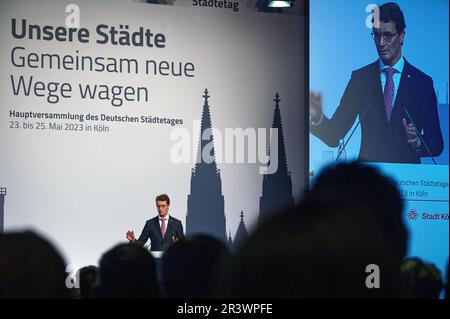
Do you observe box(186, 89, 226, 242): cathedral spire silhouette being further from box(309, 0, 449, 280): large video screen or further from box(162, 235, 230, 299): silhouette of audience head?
box(162, 235, 230, 299): silhouette of audience head

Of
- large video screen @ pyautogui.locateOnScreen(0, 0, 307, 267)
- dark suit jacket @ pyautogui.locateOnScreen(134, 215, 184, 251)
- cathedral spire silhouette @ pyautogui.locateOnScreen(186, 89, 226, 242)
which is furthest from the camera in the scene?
cathedral spire silhouette @ pyautogui.locateOnScreen(186, 89, 226, 242)

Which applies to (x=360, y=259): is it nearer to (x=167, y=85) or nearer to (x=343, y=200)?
(x=343, y=200)

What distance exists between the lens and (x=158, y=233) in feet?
19.1

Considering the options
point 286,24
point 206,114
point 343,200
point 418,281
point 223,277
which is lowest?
point 418,281

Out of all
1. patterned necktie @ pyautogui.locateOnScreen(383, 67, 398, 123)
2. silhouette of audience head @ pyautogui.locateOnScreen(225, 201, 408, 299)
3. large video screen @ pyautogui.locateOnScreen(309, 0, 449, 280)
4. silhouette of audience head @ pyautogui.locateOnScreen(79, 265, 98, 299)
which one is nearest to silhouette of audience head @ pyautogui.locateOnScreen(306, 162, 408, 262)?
silhouette of audience head @ pyautogui.locateOnScreen(225, 201, 408, 299)

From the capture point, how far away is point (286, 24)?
20.2ft

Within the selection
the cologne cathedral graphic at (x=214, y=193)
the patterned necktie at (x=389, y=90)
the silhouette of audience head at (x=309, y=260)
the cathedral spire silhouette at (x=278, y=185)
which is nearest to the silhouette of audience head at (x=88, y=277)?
the cologne cathedral graphic at (x=214, y=193)

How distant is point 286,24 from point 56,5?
1640 millimetres

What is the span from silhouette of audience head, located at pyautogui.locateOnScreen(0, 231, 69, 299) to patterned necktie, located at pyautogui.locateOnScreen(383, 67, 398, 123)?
4.31m

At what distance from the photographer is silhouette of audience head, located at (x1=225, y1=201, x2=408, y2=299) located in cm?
127

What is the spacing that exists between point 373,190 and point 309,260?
1.17m

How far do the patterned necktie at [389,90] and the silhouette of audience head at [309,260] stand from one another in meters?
4.97
